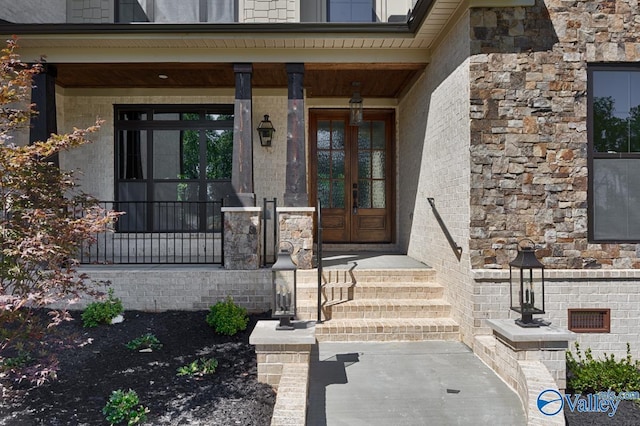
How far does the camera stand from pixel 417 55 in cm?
577

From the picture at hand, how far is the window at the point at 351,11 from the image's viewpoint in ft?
22.1

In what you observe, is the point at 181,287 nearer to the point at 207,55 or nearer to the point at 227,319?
the point at 227,319

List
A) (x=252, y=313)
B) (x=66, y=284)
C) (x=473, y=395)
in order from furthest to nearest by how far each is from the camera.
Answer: (x=252, y=313) → (x=473, y=395) → (x=66, y=284)

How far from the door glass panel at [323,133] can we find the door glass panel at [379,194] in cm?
123

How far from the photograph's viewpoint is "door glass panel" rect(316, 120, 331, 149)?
25.6 ft

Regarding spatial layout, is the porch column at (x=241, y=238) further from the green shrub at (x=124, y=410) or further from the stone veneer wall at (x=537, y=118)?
the stone veneer wall at (x=537, y=118)

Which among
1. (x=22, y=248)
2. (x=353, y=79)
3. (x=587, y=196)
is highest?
(x=353, y=79)

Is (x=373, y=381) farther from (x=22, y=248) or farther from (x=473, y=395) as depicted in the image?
(x=22, y=248)

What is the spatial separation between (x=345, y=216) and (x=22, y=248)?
5.60 metres

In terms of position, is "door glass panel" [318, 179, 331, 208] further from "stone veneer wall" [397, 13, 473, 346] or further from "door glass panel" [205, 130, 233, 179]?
"door glass panel" [205, 130, 233, 179]

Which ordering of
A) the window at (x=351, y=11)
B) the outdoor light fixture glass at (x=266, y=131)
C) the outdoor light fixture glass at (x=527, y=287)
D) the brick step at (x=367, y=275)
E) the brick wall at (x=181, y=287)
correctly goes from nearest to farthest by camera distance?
the outdoor light fixture glass at (x=527, y=287) → the brick step at (x=367, y=275) → the brick wall at (x=181, y=287) → the window at (x=351, y=11) → the outdoor light fixture glass at (x=266, y=131)

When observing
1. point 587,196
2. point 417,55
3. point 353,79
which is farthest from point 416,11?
point 587,196

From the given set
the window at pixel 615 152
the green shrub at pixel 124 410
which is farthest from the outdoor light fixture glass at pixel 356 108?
the green shrub at pixel 124 410

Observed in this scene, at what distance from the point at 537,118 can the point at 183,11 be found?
551 cm
